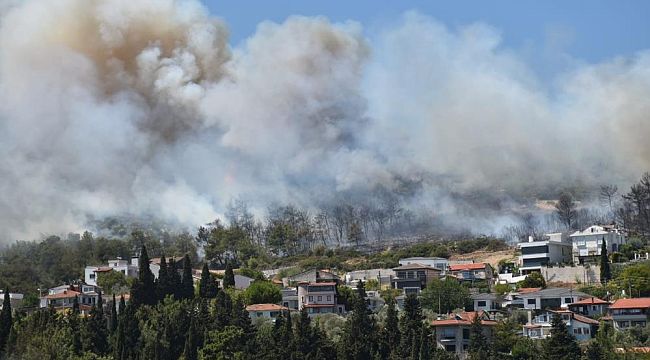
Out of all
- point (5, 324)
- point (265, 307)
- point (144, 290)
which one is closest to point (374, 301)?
point (265, 307)

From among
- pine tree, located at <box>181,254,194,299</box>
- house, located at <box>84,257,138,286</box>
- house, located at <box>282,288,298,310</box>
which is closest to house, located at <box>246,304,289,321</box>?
house, located at <box>282,288,298,310</box>

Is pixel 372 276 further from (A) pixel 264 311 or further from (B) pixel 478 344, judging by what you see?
(B) pixel 478 344

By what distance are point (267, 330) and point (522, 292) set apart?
618 inches

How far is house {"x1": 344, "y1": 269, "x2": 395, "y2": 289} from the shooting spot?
7294 centimetres

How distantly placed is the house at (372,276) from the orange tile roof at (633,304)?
17.1 metres

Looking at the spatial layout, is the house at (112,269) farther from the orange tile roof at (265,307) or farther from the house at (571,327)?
the house at (571,327)

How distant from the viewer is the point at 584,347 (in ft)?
Answer: 178

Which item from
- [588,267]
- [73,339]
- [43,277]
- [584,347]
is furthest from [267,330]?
[43,277]

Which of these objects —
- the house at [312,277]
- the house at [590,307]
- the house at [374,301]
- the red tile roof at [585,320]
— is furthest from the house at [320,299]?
the red tile roof at [585,320]

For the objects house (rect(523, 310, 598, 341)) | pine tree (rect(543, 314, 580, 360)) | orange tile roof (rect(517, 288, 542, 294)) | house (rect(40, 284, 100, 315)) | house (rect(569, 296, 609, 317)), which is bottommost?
pine tree (rect(543, 314, 580, 360))

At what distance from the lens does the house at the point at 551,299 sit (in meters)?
61.7

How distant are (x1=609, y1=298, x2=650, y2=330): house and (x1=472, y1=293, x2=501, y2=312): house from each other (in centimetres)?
793

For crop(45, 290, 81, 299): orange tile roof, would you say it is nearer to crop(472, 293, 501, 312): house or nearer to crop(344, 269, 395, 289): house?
crop(344, 269, 395, 289): house

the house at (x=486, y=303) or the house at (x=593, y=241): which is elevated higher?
the house at (x=593, y=241)
